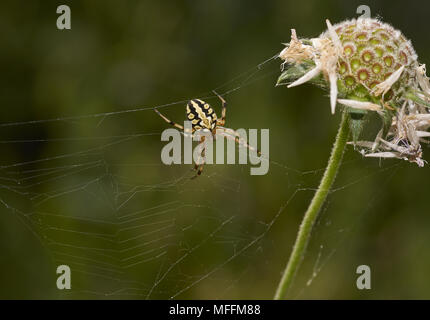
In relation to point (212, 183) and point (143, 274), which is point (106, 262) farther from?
point (212, 183)

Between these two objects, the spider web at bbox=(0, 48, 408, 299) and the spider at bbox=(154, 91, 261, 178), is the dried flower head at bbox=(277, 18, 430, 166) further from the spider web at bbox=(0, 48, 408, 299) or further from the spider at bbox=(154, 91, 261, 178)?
the spider web at bbox=(0, 48, 408, 299)

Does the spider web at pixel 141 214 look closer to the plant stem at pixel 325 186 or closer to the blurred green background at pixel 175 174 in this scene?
the blurred green background at pixel 175 174

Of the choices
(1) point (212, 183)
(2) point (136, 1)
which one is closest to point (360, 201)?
(1) point (212, 183)

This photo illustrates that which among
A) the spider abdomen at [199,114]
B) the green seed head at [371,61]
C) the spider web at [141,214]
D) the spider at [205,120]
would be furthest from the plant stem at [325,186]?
the spider web at [141,214]

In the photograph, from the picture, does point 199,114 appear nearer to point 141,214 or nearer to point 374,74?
point 374,74

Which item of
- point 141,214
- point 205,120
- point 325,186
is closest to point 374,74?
point 325,186
